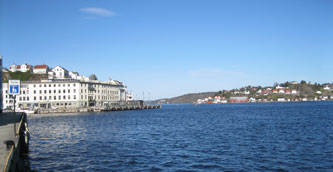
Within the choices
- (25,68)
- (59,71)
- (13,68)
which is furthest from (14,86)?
(13,68)

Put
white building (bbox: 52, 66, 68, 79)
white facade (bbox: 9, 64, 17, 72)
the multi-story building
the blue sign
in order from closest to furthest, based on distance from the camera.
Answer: the blue sign, the multi-story building, white building (bbox: 52, 66, 68, 79), white facade (bbox: 9, 64, 17, 72)

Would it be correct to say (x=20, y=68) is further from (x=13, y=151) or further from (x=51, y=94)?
(x=13, y=151)

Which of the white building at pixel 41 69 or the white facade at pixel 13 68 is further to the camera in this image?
the white facade at pixel 13 68

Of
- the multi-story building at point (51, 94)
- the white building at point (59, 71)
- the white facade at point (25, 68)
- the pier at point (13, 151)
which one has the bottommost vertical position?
the pier at point (13, 151)

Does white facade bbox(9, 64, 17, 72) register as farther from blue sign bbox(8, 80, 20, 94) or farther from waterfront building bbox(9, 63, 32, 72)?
blue sign bbox(8, 80, 20, 94)

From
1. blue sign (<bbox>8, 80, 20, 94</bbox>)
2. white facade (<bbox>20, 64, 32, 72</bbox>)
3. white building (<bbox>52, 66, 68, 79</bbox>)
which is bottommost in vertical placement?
blue sign (<bbox>8, 80, 20, 94</bbox>)

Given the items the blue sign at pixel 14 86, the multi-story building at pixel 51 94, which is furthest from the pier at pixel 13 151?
the multi-story building at pixel 51 94

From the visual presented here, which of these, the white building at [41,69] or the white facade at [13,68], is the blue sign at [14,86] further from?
the white facade at [13,68]

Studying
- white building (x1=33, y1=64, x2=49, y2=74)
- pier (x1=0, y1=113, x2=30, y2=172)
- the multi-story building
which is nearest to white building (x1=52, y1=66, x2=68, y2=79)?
white building (x1=33, y1=64, x2=49, y2=74)

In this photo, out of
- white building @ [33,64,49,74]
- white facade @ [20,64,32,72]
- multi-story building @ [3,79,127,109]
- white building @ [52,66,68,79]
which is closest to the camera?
multi-story building @ [3,79,127,109]

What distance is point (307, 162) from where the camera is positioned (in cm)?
2223

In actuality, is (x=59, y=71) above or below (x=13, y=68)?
below

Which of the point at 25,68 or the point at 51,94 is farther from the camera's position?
the point at 25,68

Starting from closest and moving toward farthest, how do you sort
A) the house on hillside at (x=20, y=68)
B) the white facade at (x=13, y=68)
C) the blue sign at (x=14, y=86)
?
the blue sign at (x=14, y=86), the house on hillside at (x=20, y=68), the white facade at (x=13, y=68)
